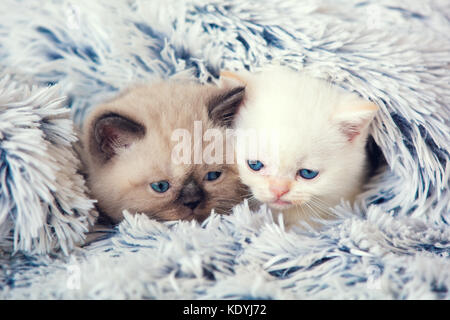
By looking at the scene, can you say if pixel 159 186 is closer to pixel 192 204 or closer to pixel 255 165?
pixel 192 204

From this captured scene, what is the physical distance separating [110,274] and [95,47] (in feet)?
2.44

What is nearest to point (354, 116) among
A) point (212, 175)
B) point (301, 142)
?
point (301, 142)

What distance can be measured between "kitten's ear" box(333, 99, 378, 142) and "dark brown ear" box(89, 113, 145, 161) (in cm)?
48

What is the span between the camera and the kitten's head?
1.00 meters

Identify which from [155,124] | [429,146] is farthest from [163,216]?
[429,146]

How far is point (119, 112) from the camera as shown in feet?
3.20

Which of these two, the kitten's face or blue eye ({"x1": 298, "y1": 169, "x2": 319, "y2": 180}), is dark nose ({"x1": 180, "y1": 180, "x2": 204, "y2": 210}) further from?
blue eye ({"x1": 298, "y1": 169, "x2": 319, "y2": 180})

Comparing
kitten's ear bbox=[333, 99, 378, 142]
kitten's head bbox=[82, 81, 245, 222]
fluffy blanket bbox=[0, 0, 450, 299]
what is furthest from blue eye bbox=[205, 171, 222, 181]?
kitten's ear bbox=[333, 99, 378, 142]

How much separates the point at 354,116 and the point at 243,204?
0.33 meters

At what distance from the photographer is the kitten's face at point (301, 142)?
1.03 metres

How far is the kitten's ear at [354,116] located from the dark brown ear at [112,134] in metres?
0.48

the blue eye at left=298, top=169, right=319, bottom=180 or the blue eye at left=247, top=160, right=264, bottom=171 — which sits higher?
the blue eye at left=247, top=160, right=264, bottom=171
